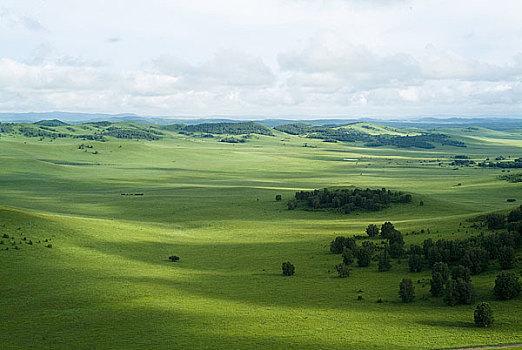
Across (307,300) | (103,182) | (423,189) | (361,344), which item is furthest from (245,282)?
(103,182)

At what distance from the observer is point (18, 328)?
3947cm

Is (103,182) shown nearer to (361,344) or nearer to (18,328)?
(18,328)

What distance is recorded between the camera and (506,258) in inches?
2036

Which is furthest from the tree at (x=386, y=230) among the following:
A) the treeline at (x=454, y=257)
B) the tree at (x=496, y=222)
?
the tree at (x=496, y=222)

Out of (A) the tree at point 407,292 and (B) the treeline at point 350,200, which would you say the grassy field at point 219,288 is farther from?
(B) the treeline at point 350,200

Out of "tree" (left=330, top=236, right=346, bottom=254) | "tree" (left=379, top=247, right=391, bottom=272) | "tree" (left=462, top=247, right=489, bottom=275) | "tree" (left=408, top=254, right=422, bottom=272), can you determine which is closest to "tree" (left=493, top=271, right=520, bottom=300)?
"tree" (left=462, top=247, right=489, bottom=275)

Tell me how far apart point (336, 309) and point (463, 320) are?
10458 mm

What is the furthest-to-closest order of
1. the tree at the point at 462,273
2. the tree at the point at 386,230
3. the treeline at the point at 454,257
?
1. the tree at the point at 386,230
2. the tree at the point at 462,273
3. the treeline at the point at 454,257

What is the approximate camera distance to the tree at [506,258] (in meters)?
51.6

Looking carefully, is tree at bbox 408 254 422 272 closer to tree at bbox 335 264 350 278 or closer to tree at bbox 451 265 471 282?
tree at bbox 451 265 471 282

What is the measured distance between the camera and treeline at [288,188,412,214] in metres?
112

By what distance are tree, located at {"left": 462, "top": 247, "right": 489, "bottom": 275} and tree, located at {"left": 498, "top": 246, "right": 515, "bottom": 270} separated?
1.71 m

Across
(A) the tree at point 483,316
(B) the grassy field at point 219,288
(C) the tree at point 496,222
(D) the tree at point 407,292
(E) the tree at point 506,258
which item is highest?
(C) the tree at point 496,222

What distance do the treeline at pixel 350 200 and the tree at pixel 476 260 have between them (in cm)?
5607
